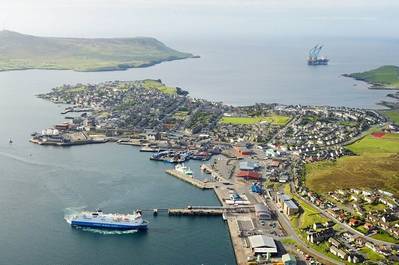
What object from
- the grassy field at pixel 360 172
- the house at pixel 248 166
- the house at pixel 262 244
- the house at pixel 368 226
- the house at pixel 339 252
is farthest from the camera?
the house at pixel 248 166

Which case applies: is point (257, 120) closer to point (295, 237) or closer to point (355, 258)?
point (295, 237)

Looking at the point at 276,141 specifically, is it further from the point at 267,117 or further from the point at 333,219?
the point at 333,219

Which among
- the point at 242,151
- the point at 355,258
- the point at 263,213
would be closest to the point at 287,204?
the point at 263,213

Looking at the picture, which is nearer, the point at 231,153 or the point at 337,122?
the point at 231,153

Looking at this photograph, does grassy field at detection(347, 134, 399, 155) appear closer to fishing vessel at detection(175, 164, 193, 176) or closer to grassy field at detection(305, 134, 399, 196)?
grassy field at detection(305, 134, 399, 196)

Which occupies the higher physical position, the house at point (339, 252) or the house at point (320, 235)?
the house at point (320, 235)

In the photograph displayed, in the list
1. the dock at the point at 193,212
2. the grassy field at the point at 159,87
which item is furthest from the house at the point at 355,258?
the grassy field at the point at 159,87

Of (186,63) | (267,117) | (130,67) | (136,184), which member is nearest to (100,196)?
(136,184)

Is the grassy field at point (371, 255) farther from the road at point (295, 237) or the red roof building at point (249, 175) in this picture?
the red roof building at point (249, 175)
